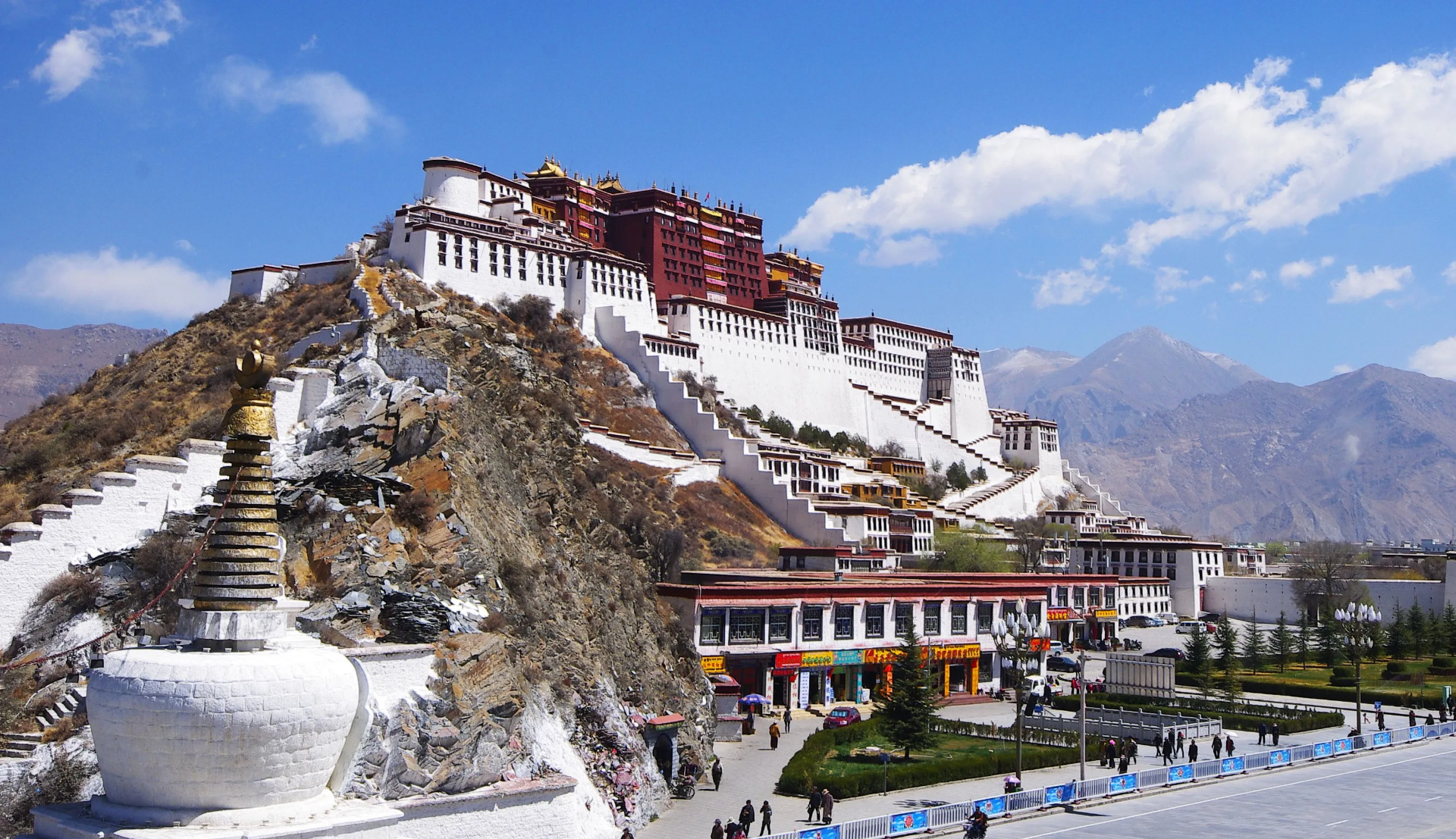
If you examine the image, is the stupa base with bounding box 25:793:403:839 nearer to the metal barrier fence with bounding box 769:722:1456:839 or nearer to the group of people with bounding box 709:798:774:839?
the metal barrier fence with bounding box 769:722:1456:839

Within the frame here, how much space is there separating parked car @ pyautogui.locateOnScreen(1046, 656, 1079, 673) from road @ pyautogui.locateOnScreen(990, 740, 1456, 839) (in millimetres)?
22290

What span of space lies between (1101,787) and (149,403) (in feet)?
110

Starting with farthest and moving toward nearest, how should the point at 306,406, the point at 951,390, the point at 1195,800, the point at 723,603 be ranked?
the point at 951,390 → the point at 723,603 → the point at 306,406 → the point at 1195,800

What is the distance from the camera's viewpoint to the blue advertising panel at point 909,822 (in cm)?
2575

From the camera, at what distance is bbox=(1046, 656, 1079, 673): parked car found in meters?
58.5

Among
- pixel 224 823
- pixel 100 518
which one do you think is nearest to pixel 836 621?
pixel 100 518

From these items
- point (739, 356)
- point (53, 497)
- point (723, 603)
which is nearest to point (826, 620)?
point (723, 603)

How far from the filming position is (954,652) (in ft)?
169

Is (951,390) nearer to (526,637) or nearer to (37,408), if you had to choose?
(37,408)

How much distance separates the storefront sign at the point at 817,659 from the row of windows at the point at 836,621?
515 mm

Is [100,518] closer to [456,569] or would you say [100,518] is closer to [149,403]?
[456,569]

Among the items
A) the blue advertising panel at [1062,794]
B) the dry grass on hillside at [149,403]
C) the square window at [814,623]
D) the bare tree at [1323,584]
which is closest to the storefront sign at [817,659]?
the square window at [814,623]

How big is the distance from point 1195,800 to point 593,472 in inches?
902

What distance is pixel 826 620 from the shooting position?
47125 mm
